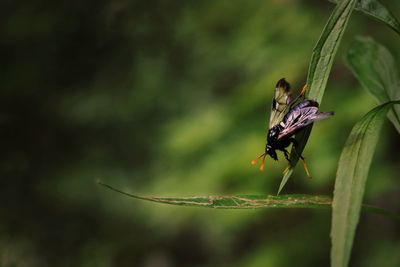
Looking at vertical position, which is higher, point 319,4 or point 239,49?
point 319,4

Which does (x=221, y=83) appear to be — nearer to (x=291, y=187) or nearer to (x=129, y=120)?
(x=129, y=120)

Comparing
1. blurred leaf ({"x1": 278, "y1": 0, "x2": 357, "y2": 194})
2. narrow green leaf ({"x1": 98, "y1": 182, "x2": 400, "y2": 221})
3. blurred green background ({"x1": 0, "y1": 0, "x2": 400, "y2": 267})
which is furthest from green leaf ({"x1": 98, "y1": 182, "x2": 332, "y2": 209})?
blurred green background ({"x1": 0, "y1": 0, "x2": 400, "y2": 267})

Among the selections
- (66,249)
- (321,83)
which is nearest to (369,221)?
(66,249)

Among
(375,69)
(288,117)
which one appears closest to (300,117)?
(288,117)

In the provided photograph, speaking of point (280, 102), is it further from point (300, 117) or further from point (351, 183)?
point (351, 183)

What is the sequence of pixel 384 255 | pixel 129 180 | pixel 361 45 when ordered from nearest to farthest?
pixel 361 45 → pixel 384 255 → pixel 129 180

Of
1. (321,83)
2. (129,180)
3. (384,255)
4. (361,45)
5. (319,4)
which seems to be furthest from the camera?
(129,180)

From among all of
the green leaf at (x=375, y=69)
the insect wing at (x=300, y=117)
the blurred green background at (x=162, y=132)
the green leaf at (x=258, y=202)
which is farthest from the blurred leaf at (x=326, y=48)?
the blurred green background at (x=162, y=132)
